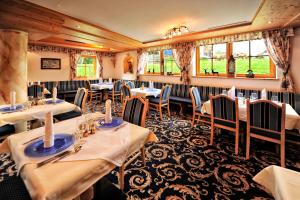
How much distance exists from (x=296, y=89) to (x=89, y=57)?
26.5 ft

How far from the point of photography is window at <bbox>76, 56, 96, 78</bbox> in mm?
7688

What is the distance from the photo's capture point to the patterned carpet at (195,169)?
176 centimetres

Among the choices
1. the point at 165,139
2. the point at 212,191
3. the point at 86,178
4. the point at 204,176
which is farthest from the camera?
the point at 165,139

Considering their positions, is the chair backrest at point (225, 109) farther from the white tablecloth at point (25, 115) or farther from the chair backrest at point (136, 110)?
the white tablecloth at point (25, 115)

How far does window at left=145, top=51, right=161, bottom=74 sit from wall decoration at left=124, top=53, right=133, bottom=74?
3.14 feet

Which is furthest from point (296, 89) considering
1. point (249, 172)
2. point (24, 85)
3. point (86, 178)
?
point (24, 85)

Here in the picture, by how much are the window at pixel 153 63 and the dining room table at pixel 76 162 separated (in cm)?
565

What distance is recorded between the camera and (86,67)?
26.2ft

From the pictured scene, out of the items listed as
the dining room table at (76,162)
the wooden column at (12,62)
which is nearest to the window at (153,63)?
the wooden column at (12,62)

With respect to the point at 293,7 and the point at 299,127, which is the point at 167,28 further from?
the point at 299,127

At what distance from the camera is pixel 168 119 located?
4.38 meters

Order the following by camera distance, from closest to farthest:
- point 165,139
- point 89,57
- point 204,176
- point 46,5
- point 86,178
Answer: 1. point 86,178
2. point 204,176
3. point 46,5
4. point 165,139
5. point 89,57

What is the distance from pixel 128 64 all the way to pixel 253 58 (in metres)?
5.39

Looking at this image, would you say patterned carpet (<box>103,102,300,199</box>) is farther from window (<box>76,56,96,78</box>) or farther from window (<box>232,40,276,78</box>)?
window (<box>76,56,96,78</box>)
